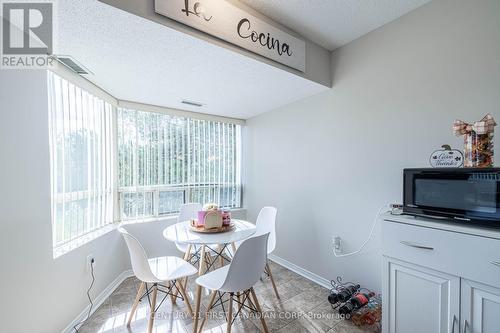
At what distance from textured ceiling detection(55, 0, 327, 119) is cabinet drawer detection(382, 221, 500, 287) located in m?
1.60

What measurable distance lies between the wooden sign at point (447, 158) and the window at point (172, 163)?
2.78 meters

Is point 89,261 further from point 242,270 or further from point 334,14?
point 334,14

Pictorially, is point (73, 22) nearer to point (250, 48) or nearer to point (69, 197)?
point (250, 48)

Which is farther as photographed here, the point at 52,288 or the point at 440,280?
the point at 52,288

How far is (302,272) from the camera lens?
8.58 feet

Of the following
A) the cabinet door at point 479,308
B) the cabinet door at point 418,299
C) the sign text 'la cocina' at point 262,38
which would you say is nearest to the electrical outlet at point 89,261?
the sign text 'la cocina' at point 262,38

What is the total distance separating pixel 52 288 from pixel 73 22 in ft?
6.18

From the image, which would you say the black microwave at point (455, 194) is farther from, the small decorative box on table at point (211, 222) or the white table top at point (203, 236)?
→ the small decorative box on table at point (211, 222)

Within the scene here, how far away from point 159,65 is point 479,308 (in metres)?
2.69

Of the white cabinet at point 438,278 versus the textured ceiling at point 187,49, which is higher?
the textured ceiling at point 187,49

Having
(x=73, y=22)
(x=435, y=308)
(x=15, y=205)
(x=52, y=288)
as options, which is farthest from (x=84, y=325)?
(x=435, y=308)

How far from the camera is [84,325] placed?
1.76 metres

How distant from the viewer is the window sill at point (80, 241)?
1.65 m

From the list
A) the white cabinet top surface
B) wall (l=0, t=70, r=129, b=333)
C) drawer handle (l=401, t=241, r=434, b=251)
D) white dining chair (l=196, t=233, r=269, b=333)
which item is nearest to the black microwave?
the white cabinet top surface
